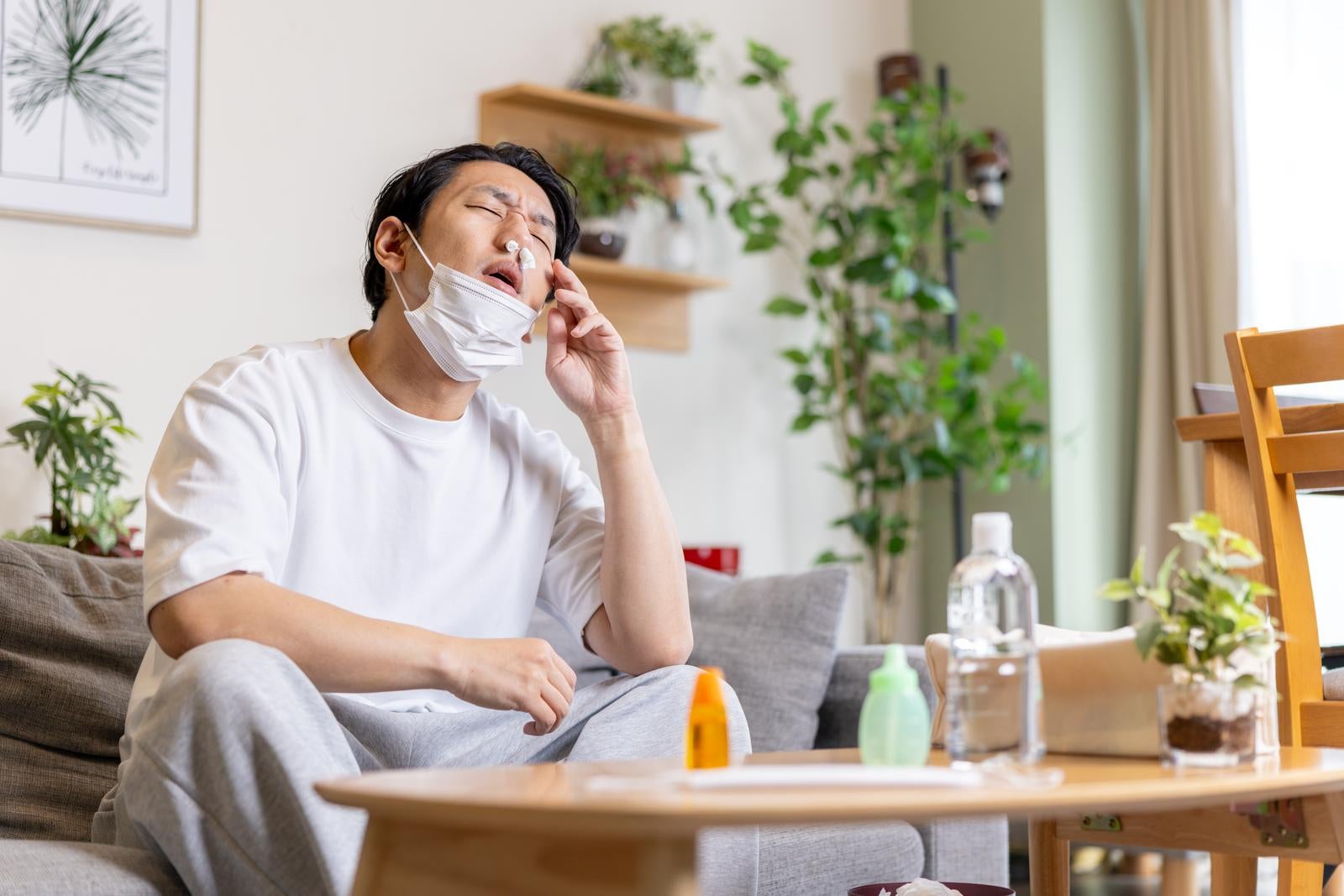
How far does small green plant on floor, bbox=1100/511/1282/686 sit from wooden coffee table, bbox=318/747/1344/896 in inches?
3.3

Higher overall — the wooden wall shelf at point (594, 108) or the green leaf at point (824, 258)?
the wooden wall shelf at point (594, 108)

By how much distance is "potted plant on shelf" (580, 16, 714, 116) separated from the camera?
11.7 feet

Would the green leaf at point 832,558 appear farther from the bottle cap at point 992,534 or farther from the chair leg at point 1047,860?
the bottle cap at point 992,534

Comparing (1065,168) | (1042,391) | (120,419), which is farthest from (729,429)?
(120,419)

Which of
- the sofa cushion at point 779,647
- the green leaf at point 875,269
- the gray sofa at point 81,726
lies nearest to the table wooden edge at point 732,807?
the gray sofa at point 81,726

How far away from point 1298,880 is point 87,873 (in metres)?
1.27

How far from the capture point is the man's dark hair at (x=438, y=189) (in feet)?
6.44

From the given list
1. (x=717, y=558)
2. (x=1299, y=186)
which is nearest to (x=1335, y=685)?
(x=717, y=558)

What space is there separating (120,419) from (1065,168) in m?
2.56

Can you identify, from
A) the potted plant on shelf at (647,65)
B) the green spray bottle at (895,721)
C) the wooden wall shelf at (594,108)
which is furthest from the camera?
the potted plant on shelf at (647,65)

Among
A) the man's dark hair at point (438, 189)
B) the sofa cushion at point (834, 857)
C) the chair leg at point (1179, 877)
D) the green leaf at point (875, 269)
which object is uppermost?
the green leaf at point (875, 269)

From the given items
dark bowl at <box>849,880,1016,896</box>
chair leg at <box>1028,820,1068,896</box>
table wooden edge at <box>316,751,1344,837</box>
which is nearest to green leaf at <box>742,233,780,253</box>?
dark bowl at <box>849,880,1016,896</box>

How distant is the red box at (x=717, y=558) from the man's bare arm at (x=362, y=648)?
163 cm

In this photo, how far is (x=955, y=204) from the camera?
3.91 metres
